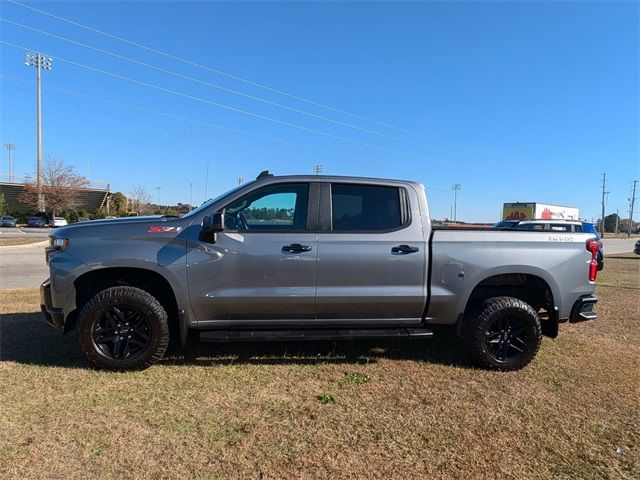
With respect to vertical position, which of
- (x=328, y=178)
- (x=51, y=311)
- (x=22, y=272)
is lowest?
(x=22, y=272)

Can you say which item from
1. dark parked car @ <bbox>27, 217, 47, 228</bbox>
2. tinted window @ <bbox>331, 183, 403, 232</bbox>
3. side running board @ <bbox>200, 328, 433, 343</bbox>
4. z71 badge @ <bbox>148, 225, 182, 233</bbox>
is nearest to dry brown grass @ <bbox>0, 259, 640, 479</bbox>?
side running board @ <bbox>200, 328, 433, 343</bbox>

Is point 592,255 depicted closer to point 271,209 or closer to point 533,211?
point 271,209

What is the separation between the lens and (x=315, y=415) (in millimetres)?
3625

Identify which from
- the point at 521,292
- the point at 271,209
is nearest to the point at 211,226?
the point at 271,209

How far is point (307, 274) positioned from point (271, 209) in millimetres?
760

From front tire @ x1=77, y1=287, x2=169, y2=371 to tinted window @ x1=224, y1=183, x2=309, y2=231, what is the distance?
42.9 inches

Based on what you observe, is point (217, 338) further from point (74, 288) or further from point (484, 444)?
point (484, 444)

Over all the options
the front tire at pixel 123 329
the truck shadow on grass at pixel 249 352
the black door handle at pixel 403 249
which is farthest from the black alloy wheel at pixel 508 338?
the front tire at pixel 123 329

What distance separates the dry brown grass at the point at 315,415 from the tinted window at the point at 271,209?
1411 millimetres

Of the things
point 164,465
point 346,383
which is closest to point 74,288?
point 164,465

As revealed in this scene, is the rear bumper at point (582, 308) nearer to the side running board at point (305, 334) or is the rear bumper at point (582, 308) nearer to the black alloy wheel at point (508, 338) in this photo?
the black alloy wheel at point (508, 338)

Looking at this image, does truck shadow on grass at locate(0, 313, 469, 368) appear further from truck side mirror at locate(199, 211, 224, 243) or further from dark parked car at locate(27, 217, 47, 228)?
dark parked car at locate(27, 217, 47, 228)

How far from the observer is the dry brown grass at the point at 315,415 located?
2953mm

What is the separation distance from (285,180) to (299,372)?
189cm
